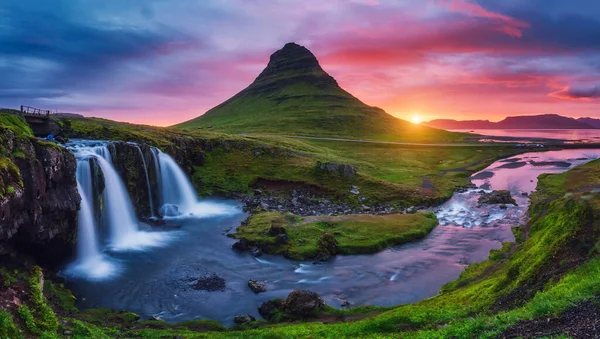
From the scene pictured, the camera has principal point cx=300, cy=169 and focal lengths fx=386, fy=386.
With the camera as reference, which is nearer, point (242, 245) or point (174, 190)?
point (242, 245)

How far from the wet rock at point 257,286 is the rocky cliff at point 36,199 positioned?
19.3 m

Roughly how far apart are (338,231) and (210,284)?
61.5ft

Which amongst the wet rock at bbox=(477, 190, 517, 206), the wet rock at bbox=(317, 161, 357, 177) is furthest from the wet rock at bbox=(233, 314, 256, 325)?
the wet rock at bbox=(317, 161, 357, 177)

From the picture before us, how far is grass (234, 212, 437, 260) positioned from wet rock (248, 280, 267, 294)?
22.7 feet

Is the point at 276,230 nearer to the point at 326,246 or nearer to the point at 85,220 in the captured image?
the point at 326,246

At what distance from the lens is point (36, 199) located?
111 ft

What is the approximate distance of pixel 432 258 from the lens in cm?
4256

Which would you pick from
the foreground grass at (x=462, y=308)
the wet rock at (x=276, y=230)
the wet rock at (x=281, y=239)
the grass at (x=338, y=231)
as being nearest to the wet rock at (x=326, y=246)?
the grass at (x=338, y=231)

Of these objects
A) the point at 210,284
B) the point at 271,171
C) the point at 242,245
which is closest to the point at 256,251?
the point at 242,245

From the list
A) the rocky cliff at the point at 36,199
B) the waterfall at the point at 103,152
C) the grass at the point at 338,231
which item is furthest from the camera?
→ the waterfall at the point at 103,152

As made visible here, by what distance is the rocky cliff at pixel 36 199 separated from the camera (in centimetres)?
2941

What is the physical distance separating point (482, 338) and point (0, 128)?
128ft

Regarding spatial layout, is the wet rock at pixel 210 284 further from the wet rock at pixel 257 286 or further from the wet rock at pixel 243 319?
the wet rock at pixel 243 319

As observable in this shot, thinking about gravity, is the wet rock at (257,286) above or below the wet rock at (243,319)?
above
